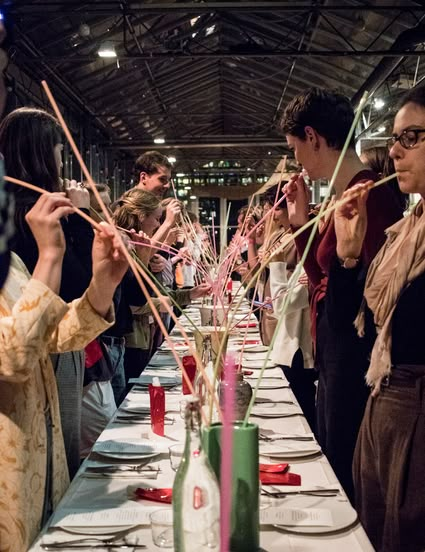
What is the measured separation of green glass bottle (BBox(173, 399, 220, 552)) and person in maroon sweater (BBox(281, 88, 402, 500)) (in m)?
1.03

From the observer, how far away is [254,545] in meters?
1.07

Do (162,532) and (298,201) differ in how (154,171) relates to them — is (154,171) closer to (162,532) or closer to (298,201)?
(298,201)

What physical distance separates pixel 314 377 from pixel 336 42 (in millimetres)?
5794

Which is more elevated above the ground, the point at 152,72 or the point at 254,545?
the point at 152,72

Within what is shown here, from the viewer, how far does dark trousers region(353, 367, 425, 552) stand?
1.48m

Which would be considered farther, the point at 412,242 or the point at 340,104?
the point at 340,104

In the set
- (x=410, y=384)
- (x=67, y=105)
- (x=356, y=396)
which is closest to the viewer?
(x=410, y=384)

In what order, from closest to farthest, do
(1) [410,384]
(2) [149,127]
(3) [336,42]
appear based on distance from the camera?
(1) [410,384] < (3) [336,42] < (2) [149,127]

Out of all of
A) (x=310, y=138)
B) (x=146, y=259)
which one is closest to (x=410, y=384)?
(x=310, y=138)

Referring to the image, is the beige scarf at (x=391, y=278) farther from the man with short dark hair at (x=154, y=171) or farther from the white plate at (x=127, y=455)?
the man with short dark hair at (x=154, y=171)

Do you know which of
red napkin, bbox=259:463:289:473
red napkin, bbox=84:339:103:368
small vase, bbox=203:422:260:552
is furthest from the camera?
red napkin, bbox=84:339:103:368

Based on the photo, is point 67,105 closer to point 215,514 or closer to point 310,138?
point 310,138

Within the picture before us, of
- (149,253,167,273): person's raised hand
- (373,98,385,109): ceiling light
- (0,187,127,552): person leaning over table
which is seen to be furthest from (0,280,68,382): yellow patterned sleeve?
(373,98,385,109): ceiling light

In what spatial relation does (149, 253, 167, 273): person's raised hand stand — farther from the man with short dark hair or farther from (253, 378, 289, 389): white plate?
(253, 378, 289, 389): white plate
